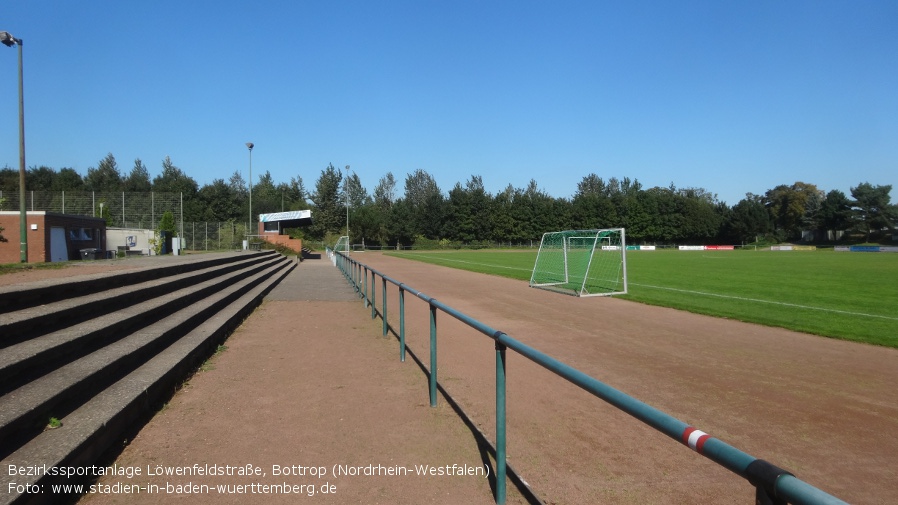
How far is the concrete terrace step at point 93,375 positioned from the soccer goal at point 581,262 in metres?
11.4

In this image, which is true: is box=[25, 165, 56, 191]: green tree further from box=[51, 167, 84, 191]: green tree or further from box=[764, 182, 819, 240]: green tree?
box=[764, 182, 819, 240]: green tree

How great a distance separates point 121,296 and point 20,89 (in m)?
15.1

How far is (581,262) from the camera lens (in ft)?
76.7

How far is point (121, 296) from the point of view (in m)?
6.86

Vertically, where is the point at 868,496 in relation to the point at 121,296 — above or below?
below

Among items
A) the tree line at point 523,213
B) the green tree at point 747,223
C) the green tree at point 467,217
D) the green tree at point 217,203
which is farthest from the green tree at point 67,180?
the green tree at point 747,223

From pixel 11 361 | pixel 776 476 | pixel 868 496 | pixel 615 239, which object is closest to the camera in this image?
pixel 776 476

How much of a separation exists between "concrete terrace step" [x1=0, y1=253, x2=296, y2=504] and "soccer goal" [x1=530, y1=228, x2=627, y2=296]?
37.4ft

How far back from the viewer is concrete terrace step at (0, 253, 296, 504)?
3.42 meters

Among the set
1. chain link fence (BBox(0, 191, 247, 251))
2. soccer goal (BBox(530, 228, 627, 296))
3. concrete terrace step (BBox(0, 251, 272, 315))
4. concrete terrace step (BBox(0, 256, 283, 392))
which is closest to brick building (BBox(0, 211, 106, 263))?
chain link fence (BBox(0, 191, 247, 251))

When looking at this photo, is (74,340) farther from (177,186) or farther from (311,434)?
(177,186)

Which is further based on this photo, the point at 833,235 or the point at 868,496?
the point at 833,235

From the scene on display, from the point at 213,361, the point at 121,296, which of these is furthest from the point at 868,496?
the point at 121,296

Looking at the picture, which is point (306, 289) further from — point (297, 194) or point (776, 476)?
point (297, 194)
